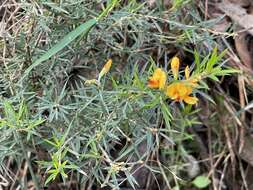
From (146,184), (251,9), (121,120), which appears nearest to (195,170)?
(146,184)

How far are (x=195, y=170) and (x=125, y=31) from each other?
2.22 ft

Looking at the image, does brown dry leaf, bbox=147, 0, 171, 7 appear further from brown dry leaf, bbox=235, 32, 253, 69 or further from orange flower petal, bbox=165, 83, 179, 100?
orange flower petal, bbox=165, 83, 179, 100

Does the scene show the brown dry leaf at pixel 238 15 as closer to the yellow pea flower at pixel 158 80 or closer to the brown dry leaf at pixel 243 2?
the brown dry leaf at pixel 243 2

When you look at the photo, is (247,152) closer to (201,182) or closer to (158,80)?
(201,182)

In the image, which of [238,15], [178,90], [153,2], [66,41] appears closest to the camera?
[178,90]

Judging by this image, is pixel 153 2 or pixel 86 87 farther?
pixel 153 2

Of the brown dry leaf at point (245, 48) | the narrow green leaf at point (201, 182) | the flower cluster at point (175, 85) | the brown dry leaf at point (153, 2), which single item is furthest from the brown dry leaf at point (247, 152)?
the flower cluster at point (175, 85)

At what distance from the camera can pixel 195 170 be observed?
1.91 metres

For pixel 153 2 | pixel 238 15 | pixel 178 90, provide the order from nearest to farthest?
pixel 178 90 → pixel 153 2 → pixel 238 15

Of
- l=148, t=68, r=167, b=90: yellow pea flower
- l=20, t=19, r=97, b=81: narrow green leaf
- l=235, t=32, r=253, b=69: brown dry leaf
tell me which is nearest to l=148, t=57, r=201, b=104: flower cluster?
l=148, t=68, r=167, b=90: yellow pea flower

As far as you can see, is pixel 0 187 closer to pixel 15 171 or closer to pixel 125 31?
pixel 15 171

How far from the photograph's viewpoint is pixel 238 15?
1.82 metres

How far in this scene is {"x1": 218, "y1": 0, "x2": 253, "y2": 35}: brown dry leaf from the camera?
1.81m

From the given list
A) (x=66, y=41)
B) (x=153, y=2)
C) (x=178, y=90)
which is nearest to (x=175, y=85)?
(x=178, y=90)
